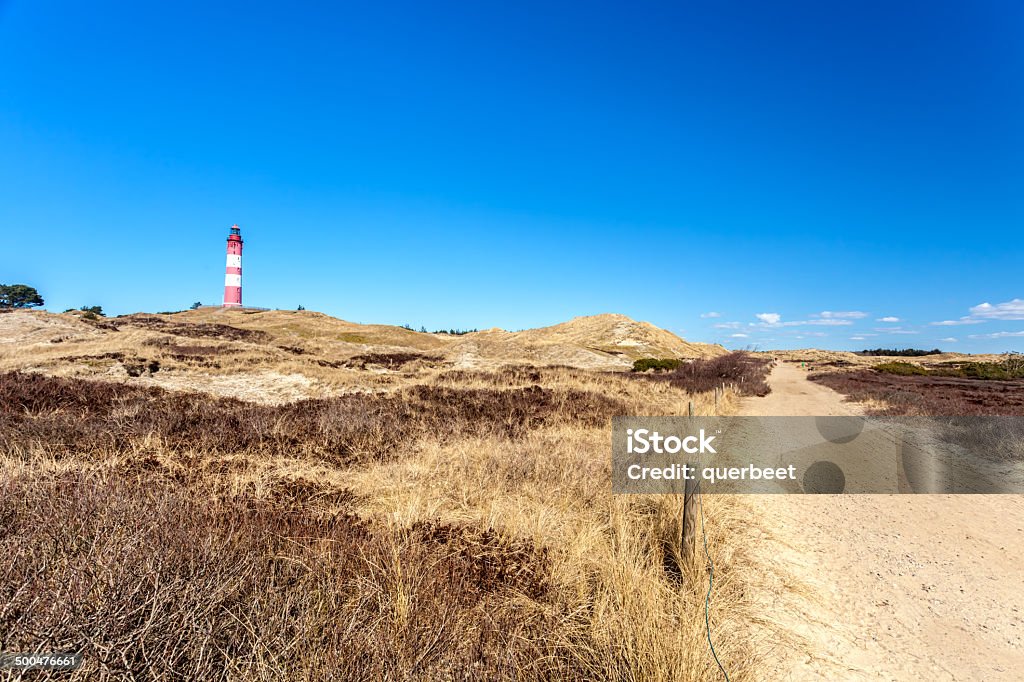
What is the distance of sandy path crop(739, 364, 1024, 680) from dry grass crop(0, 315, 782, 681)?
481mm

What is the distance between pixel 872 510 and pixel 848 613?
369cm

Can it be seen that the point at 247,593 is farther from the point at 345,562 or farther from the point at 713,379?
the point at 713,379

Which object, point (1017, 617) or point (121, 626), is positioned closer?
point (121, 626)

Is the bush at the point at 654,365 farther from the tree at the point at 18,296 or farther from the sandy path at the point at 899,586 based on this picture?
the tree at the point at 18,296

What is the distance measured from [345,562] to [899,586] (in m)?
5.66

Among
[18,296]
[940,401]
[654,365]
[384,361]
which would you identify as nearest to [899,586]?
[940,401]

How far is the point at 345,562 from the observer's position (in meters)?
3.61

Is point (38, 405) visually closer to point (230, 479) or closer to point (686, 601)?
point (230, 479)

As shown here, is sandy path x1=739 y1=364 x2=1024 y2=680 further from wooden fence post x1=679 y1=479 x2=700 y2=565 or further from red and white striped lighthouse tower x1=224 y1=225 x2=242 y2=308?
red and white striped lighthouse tower x1=224 y1=225 x2=242 y2=308

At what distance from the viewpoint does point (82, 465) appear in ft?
17.3

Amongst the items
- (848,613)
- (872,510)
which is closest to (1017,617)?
(848,613)

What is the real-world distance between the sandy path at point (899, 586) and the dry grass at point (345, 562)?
48cm

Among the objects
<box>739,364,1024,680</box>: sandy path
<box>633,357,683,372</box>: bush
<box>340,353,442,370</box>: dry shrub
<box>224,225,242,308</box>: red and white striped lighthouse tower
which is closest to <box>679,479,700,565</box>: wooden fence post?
<box>739,364,1024,680</box>: sandy path

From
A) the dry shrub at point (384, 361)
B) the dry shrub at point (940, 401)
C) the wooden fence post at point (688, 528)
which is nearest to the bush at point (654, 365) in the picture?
the dry shrub at point (940, 401)
